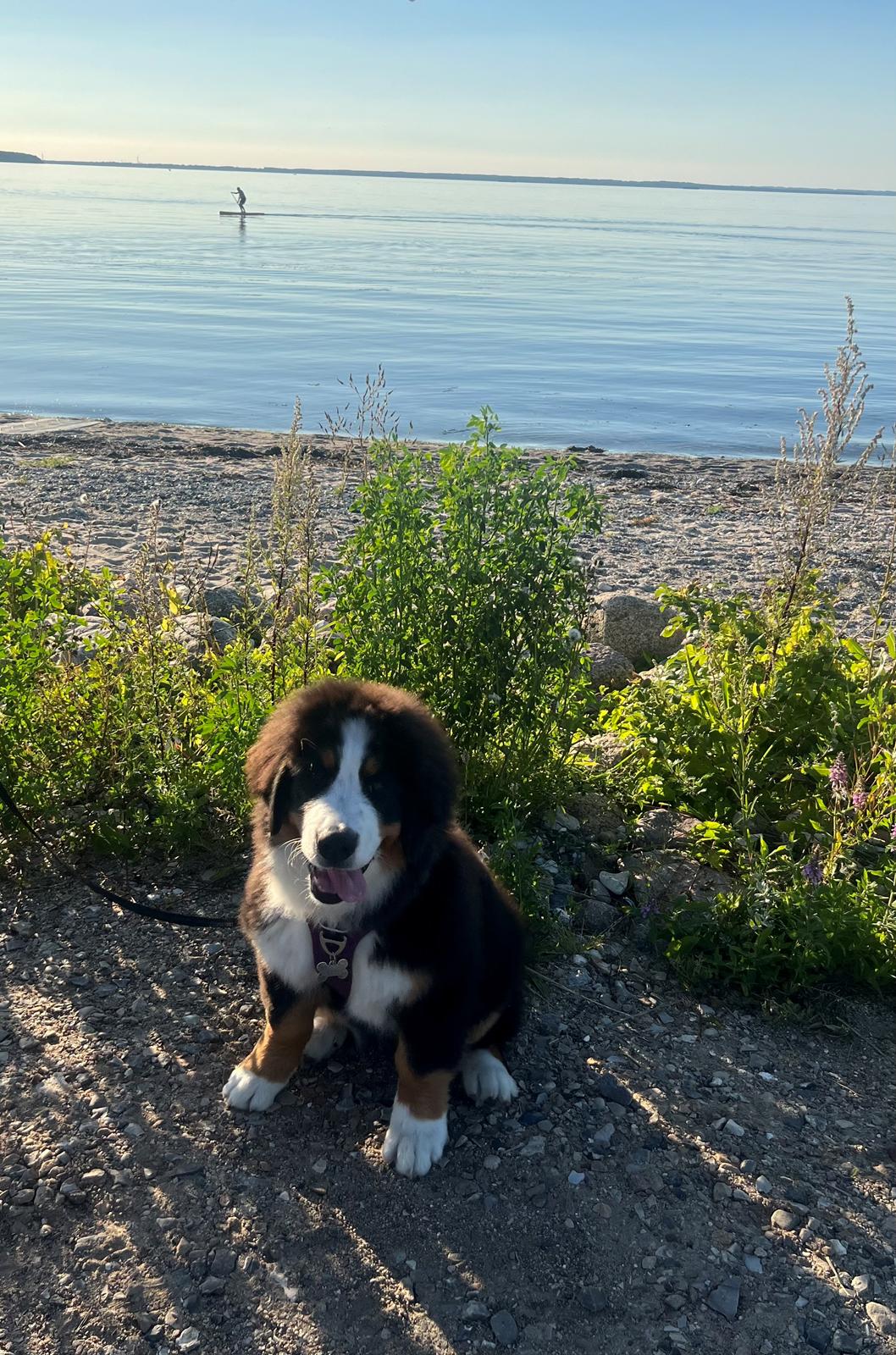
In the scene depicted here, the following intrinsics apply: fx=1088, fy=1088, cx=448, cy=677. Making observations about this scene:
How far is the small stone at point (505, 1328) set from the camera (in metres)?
2.91

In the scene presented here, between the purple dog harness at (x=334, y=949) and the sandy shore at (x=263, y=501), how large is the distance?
5221 mm

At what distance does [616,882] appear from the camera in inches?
192

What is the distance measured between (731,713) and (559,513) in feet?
4.28

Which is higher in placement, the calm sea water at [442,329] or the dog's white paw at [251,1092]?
the calm sea water at [442,329]

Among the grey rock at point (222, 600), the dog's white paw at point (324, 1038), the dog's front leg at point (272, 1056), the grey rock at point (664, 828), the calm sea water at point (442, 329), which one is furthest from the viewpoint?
the calm sea water at point (442, 329)

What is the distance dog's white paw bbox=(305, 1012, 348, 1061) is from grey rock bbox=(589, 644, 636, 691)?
3.64 meters

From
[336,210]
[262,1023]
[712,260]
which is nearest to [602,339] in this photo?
[262,1023]

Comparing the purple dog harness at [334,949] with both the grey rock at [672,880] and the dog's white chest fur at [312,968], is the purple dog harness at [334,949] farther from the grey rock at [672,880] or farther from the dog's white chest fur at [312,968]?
the grey rock at [672,880]

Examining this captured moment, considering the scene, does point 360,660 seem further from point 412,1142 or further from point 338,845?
point 412,1142

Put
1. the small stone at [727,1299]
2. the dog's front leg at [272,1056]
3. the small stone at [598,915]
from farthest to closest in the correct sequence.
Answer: the small stone at [598,915], the dog's front leg at [272,1056], the small stone at [727,1299]

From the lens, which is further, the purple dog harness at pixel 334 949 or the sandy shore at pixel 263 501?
the sandy shore at pixel 263 501

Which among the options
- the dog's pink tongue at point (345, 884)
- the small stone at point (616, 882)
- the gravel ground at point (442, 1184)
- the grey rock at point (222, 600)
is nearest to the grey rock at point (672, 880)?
the small stone at point (616, 882)

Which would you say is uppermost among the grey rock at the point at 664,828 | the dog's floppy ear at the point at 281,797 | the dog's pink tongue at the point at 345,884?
the dog's floppy ear at the point at 281,797

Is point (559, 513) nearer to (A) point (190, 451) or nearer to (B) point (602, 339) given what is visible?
(A) point (190, 451)
